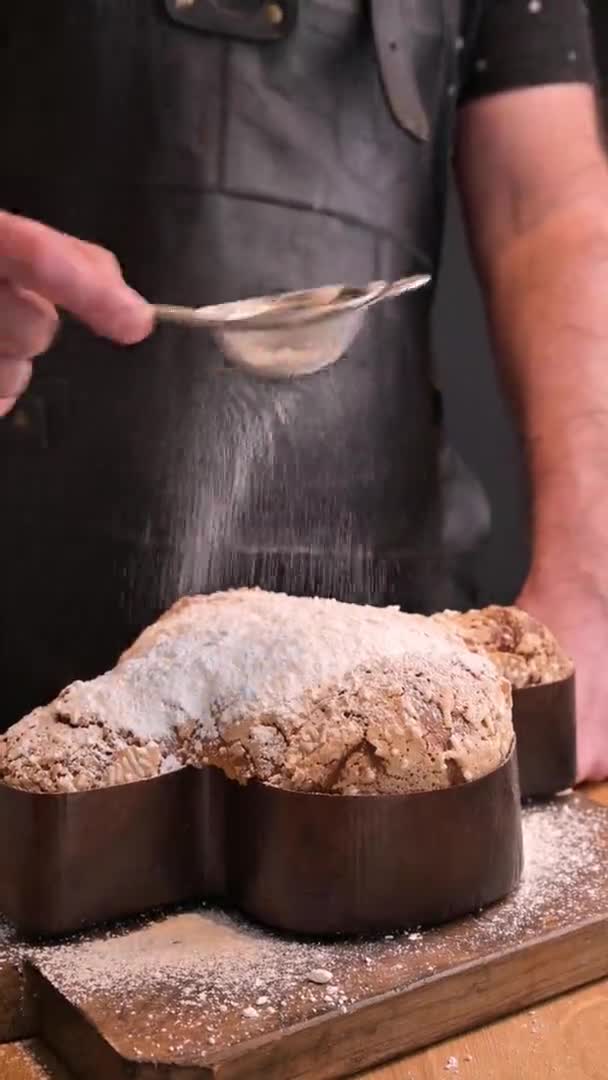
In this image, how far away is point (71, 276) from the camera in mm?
630

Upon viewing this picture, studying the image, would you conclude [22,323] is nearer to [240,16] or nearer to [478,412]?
[240,16]

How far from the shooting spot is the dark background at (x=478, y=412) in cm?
166

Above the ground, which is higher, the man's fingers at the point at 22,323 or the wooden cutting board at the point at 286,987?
the man's fingers at the point at 22,323

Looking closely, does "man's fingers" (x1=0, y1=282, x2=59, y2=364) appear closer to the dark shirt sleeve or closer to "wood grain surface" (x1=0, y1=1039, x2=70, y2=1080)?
"wood grain surface" (x1=0, y1=1039, x2=70, y2=1080)

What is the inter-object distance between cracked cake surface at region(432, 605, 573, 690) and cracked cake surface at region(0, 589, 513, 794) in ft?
0.27

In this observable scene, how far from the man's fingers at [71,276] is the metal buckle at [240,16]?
0.48 m

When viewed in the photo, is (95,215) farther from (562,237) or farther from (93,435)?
(562,237)

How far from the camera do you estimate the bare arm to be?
1.17 m

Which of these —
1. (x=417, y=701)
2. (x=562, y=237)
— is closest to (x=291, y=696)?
(x=417, y=701)

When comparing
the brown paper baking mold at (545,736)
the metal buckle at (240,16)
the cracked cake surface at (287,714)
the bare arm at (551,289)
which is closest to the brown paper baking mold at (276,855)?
the cracked cake surface at (287,714)

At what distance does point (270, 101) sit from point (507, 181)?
34 centimetres

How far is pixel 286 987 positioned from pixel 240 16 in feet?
2.74

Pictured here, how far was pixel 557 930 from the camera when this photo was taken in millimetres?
608

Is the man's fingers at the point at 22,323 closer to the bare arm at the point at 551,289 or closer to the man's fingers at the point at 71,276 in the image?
the man's fingers at the point at 71,276
